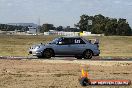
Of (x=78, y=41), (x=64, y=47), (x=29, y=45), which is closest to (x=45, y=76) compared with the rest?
(x=64, y=47)

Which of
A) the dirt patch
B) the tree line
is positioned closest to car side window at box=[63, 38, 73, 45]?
the dirt patch

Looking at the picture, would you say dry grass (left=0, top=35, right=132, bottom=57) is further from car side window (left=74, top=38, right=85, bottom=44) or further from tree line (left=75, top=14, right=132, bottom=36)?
tree line (left=75, top=14, right=132, bottom=36)

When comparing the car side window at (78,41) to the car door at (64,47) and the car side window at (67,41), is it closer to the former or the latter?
the car side window at (67,41)

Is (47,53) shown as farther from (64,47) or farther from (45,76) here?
(45,76)

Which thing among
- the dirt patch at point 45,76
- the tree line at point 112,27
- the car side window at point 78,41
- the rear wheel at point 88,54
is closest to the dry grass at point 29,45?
the car side window at point 78,41

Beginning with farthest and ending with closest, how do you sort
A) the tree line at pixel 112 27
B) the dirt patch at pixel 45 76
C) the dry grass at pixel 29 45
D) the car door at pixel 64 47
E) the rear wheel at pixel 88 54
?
1. the tree line at pixel 112 27
2. the dry grass at pixel 29 45
3. the rear wheel at pixel 88 54
4. the car door at pixel 64 47
5. the dirt patch at pixel 45 76

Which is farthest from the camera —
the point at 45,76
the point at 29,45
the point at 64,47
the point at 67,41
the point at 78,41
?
the point at 29,45

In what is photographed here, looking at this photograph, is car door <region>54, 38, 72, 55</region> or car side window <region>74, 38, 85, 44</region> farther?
car side window <region>74, 38, 85, 44</region>

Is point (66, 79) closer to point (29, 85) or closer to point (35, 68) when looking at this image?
point (29, 85)

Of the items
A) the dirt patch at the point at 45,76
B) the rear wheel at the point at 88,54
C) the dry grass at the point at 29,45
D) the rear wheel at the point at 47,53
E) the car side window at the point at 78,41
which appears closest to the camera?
the dirt patch at the point at 45,76

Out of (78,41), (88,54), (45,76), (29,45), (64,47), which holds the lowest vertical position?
(45,76)

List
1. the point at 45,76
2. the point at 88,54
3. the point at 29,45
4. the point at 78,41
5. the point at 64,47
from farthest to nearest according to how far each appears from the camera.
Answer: the point at 29,45, the point at 78,41, the point at 88,54, the point at 64,47, the point at 45,76

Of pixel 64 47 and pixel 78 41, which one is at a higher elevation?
pixel 78 41

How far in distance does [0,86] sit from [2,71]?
178 inches
